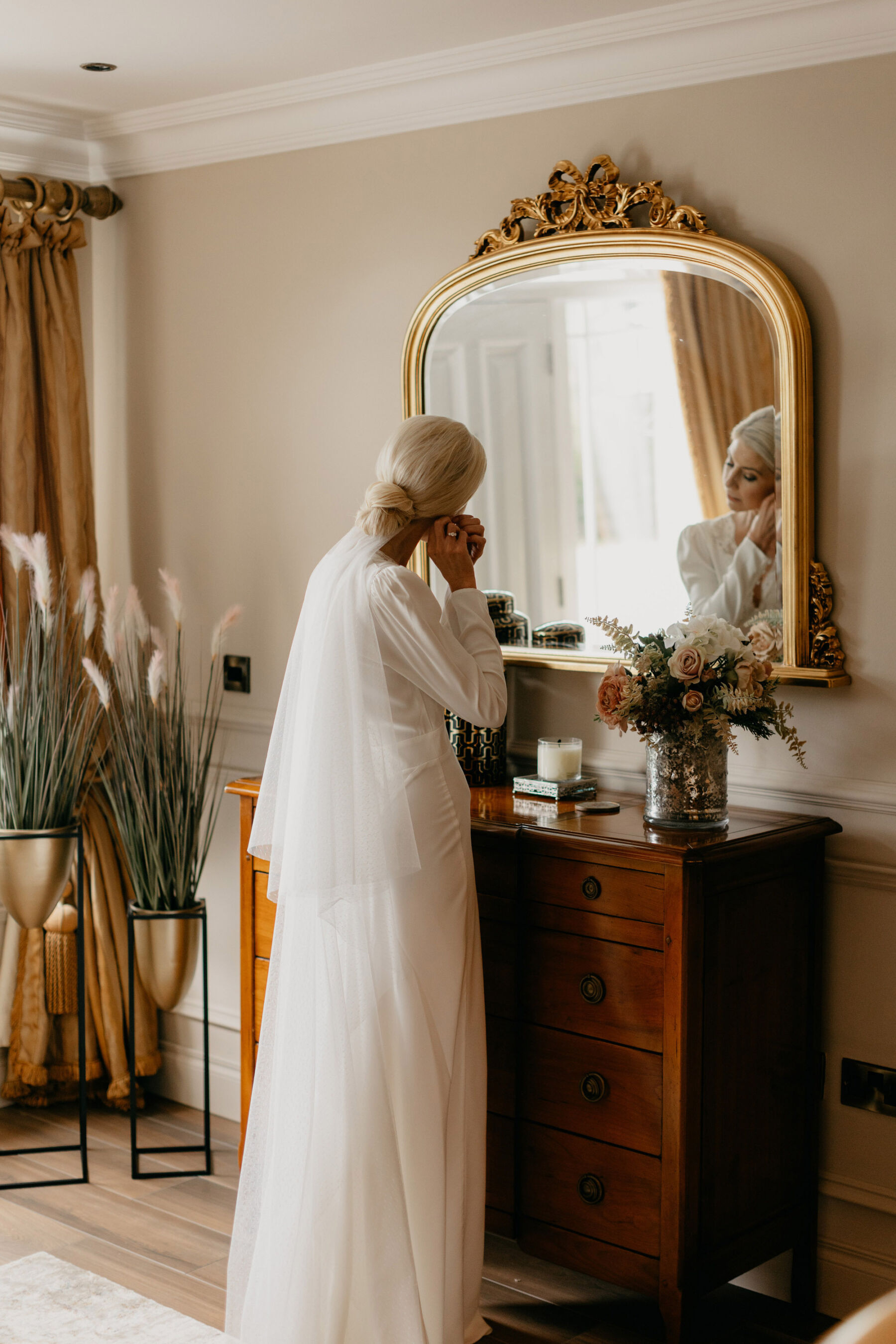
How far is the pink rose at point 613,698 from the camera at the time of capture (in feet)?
8.20

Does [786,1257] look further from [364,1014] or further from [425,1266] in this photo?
[364,1014]

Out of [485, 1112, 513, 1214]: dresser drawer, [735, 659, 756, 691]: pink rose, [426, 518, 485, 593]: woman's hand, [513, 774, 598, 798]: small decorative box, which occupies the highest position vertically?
[426, 518, 485, 593]: woman's hand

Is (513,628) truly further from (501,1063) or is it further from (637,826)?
(501,1063)

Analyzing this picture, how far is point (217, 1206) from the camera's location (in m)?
3.18

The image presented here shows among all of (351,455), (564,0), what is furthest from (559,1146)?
(564,0)

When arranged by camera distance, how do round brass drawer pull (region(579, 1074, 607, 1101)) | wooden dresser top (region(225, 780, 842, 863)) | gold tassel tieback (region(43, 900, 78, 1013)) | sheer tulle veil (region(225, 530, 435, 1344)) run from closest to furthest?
sheer tulle veil (region(225, 530, 435, 1344))
wooden dresser top (region(225, 780, 842, 863))
round brass drawer pull (region(579, 1074, 607, 1101))
gold tassel tieback (region(43, 900, 78, 1013))

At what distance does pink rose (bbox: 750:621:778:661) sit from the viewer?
2660 millimetres

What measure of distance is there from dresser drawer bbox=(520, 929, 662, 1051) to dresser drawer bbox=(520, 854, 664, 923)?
6 centimetres

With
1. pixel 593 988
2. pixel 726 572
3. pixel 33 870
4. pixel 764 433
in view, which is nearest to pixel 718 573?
pixel 726 572

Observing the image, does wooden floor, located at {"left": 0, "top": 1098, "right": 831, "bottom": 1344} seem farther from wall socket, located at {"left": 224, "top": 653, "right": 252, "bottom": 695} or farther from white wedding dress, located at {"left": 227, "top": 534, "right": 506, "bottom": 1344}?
wall socket, located at {"left": 224, "top": 653, "right": 252, "bottom": 695}

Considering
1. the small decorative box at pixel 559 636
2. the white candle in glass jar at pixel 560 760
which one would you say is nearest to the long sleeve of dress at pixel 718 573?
the small decorative box at pixel 559 636

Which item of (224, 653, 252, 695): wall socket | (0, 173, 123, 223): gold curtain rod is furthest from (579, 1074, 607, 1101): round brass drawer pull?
(0, 173, 123, 223): gold curtain rod

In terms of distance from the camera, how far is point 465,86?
3041 mm

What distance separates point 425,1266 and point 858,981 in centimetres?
101
